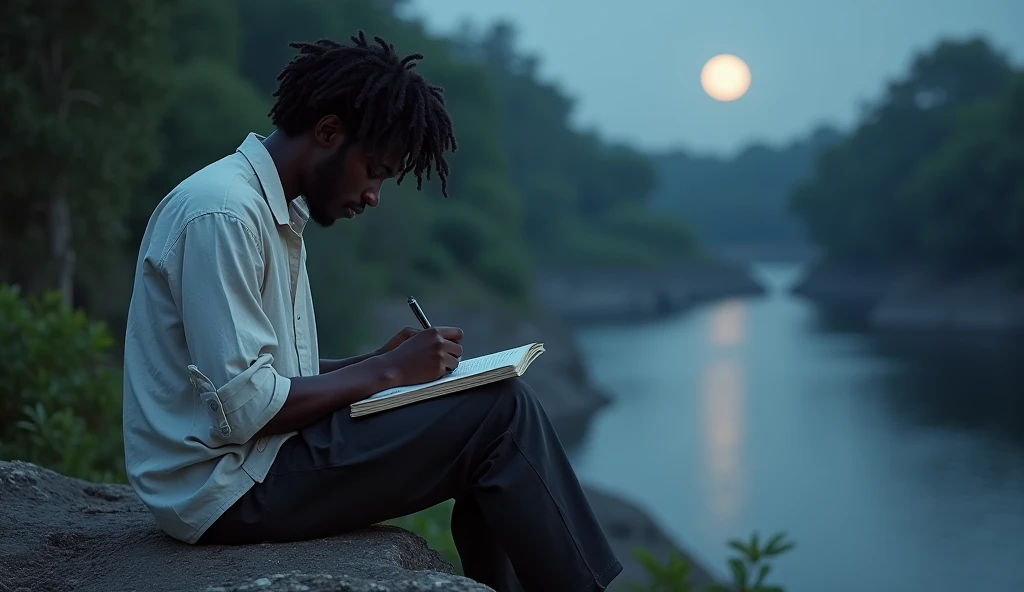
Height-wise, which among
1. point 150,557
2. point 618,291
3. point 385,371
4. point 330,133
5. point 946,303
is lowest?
point 150,557

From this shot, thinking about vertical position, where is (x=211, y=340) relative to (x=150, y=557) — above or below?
above

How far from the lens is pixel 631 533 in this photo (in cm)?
1633

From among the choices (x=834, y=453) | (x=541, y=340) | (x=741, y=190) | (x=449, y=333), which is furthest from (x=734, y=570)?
(x=741, y=190)

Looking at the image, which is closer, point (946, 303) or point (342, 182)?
point (342, 182)

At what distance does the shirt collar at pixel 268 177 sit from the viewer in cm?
289

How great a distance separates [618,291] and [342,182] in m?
57.4

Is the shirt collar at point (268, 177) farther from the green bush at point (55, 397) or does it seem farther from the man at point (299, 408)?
the green bush at point (55, 397)

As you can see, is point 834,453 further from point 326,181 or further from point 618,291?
point 618,291

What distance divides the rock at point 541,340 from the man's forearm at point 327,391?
76.8 ft

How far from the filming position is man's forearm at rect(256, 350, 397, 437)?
9.12 ft

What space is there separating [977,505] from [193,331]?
19.3 meters

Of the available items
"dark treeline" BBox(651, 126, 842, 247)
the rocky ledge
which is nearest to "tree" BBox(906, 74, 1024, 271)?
the rocky ledge

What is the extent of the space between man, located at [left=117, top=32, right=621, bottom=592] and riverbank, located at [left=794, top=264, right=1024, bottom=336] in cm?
4011

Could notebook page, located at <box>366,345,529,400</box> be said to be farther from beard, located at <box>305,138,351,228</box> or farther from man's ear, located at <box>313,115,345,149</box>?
man's ear, located at <box>313,115,345,149</box>
